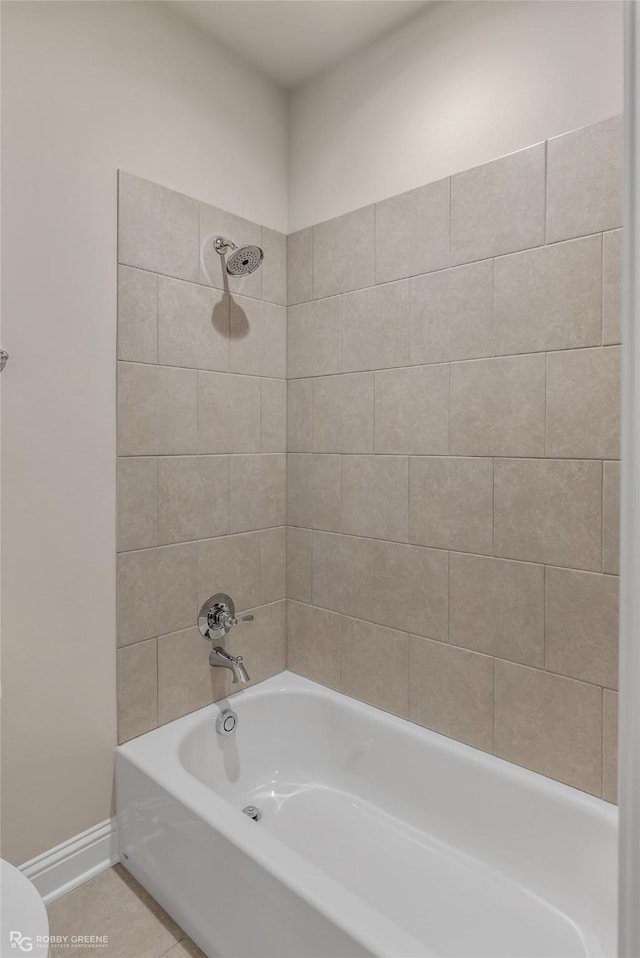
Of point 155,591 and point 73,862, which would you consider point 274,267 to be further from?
point 73,862

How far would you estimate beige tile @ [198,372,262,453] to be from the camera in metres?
2.05

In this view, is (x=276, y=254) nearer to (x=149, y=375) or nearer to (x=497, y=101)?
(x=149, y=375)

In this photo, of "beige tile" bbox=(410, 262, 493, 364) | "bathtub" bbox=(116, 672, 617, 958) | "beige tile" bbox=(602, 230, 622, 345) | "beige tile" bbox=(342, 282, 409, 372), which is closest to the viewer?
"bathtub" bbox=(116, 672, 617, 958)

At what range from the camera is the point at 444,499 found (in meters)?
1.86

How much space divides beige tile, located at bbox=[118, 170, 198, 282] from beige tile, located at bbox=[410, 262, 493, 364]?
0.79 m

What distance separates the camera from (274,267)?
2283 mm

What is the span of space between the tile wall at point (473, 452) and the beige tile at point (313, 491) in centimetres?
1

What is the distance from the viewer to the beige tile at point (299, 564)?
90.4 inches

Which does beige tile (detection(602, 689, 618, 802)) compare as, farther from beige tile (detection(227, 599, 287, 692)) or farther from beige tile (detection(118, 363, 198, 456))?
beige tile (detection(118, 363, 198, 456))

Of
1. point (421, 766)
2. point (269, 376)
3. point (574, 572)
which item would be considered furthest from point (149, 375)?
point (421, 766)

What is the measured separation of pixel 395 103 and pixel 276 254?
67 cm

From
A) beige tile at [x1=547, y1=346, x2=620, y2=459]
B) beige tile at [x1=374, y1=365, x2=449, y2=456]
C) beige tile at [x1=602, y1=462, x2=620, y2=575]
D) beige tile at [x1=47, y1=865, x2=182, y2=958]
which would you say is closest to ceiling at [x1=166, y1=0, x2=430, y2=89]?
beige tile at [x1=374, y1=365, x2=449, y2=456]

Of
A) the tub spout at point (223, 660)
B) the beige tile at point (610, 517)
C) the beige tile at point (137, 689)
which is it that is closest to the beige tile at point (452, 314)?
the beige tile at point (610, 517)

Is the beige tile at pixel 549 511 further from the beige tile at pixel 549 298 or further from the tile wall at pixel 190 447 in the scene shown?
the tile wall at pixel 190 447
